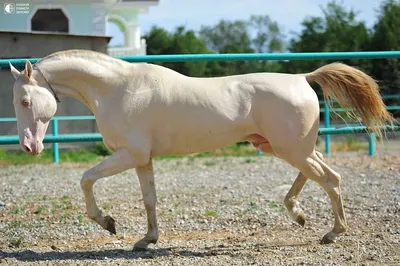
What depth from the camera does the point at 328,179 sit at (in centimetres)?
582

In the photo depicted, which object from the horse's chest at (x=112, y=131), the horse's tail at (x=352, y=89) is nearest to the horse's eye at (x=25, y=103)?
the horse's chest at (x=112, y=131)

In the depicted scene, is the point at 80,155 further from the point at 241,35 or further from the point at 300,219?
the point at 241,35

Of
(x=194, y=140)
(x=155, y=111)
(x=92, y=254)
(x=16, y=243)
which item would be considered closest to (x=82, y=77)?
(x=155, y=111)

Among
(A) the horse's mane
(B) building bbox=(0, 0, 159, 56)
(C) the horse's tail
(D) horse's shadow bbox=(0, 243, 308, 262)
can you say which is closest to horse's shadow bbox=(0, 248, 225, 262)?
(D) horse's shadow bbox=(0, 243, 308, 262)

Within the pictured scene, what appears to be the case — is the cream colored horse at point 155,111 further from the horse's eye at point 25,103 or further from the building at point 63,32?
the building at point 63,32

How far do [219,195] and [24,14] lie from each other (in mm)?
15628

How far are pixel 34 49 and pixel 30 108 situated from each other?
12.2 meters

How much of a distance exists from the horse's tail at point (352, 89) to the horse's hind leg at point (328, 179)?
588 millimetres

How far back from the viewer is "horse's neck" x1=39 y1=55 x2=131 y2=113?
5.53 metres

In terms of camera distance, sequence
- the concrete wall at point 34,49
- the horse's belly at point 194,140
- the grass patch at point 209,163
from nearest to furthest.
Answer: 1. the horse's belly at point 194,140
2. the grass patch at point 209,163
3. the concrete wall at point 34,49

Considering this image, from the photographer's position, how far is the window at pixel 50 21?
27.3 meters

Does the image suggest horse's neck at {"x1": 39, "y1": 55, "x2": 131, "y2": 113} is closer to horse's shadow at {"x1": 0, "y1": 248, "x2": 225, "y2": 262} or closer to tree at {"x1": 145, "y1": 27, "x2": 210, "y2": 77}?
horse's shadow at {"x1": 0, "y1": 248, "x2": 225, "y2": 262}

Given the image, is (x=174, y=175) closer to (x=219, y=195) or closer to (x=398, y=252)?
(x=219, y=195)

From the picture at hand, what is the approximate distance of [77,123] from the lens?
61.6ft
